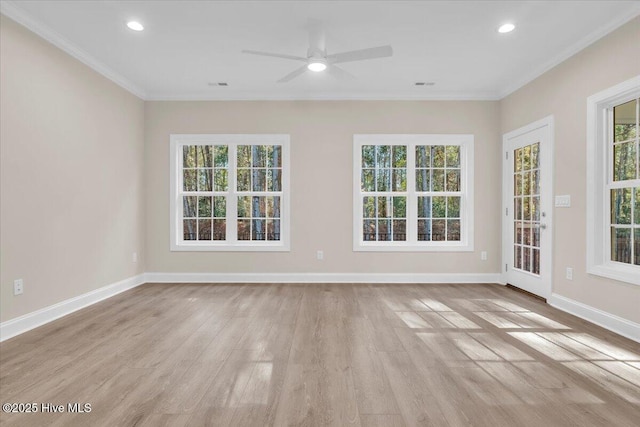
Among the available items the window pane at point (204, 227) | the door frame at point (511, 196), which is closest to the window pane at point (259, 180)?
the window pane at point (204, 227)

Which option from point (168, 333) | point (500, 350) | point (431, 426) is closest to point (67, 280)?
point (168, 333)

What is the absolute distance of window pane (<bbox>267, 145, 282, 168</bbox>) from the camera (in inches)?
197

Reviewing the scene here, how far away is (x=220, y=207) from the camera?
5.07m

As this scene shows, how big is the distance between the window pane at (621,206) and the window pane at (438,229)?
210cm

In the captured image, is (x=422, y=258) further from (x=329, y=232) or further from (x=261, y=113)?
(x=261, y=113)

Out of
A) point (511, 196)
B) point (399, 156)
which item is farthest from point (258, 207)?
point (511, 196)

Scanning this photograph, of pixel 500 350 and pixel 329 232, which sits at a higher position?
pixel 329 232

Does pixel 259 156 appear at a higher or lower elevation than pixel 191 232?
higher

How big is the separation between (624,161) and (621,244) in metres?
0.79

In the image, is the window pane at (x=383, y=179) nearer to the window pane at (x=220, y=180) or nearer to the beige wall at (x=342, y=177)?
the beige wall at (x=342, y=177)

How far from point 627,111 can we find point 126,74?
5680 millimetres

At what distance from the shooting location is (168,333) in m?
2.86

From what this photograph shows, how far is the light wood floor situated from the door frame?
0.66 m

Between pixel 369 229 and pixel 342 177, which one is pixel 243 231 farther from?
pixel 369 229
